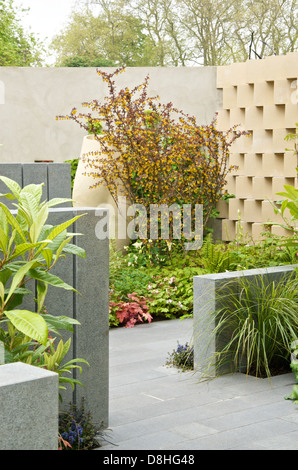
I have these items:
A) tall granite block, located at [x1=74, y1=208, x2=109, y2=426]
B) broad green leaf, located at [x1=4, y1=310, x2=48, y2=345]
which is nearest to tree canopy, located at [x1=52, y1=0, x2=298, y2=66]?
tall granite block, located at [x1=74, y1=208, x2=109, y2=426]

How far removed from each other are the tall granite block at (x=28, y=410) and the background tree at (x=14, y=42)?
71.7ft

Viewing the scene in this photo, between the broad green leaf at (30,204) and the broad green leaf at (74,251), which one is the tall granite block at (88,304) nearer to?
the broad green leaf at (74,251)

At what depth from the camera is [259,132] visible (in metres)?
7.75

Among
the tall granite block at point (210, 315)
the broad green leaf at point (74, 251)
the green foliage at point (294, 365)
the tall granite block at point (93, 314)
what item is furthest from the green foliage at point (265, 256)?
the broad green leaf at point (74, 251)

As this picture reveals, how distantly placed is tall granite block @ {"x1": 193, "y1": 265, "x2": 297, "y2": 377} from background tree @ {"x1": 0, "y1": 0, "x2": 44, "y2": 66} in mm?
19752

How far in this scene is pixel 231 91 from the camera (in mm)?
8328

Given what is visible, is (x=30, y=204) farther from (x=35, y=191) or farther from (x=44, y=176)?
(x=44, y=176)

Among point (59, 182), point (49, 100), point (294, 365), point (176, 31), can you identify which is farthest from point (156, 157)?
point (176, 31)

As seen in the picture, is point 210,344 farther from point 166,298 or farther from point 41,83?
point 41,83

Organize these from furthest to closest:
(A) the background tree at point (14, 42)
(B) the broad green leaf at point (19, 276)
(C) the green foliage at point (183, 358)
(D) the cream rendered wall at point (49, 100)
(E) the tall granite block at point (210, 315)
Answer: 1. (A) the background tree at point (14, 42)
2. (D) the cream rendered wall at point (49, 100)
3. (C) the green foliage at point (183, 358)
4. (E) the tall granite block at point (210, 315)
5. (B) the broad green leaf at point (19, 276)

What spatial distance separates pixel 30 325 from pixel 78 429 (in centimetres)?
93

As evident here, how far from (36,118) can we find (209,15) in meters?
16.8

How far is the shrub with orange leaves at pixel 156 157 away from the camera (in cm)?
749

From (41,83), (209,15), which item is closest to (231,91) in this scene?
(41,83)
